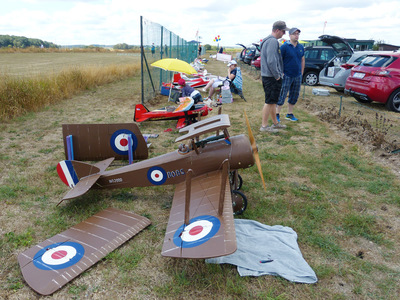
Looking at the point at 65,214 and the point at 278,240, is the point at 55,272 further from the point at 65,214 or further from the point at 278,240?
the point at 278,240

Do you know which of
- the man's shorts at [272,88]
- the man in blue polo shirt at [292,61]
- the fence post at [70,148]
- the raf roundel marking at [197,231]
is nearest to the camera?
the raf roundel marking at [197,231]

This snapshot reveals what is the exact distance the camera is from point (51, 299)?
8.50 ft

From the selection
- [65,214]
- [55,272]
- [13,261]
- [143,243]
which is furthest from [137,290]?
[65,214]

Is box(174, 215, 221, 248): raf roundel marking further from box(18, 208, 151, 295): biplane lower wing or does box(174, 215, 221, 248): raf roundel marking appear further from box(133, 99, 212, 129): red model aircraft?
box(133, 99, 212, 129): red model aircraft

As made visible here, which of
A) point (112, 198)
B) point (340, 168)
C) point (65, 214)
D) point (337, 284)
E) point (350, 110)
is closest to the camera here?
point (337, 284)

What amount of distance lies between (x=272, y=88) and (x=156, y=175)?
393 cm

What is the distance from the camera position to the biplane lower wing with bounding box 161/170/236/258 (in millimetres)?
2446

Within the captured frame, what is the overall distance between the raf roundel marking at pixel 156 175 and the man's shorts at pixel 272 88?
12.6 ft

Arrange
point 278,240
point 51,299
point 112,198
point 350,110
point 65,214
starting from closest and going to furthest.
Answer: point 51,299 → point 278,240 → point 65,214 → point 112,198 → point 350,110

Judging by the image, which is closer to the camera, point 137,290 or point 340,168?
point 137,290

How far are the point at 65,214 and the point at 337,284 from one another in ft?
11.7

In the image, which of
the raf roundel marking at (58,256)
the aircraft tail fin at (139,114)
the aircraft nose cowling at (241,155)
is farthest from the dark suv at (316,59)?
the raf roundel marking at (58,256)

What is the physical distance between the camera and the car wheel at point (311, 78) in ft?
48.1

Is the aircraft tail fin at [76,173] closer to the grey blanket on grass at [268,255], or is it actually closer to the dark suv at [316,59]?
the grey blanket on grass at [268,255]
